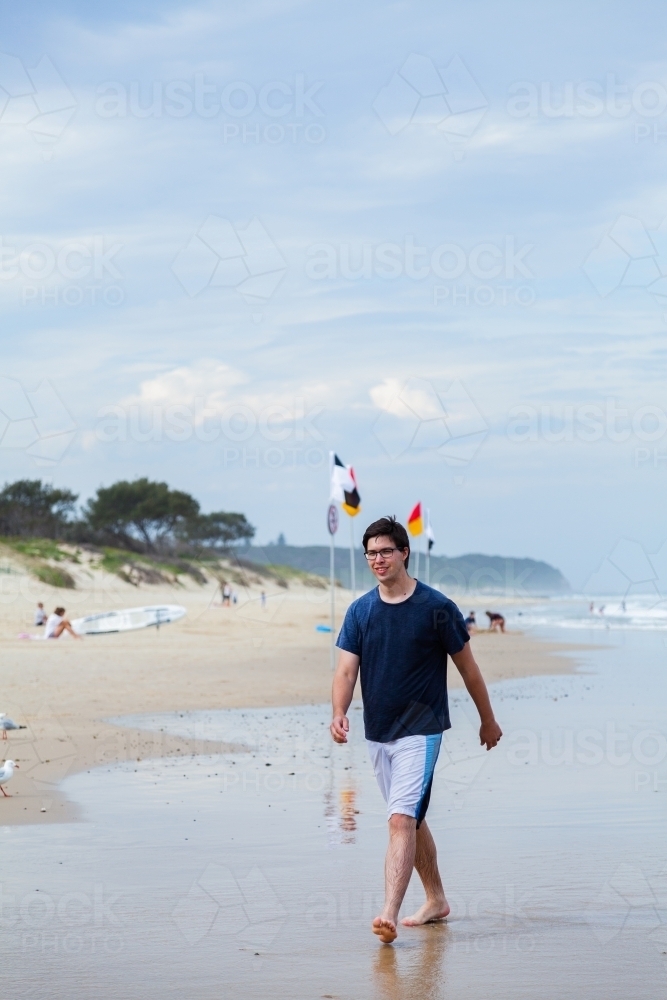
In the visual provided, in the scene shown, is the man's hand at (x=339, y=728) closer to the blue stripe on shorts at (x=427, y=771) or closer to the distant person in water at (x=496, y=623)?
the blue stripe on shorts at (x=427, y=771)

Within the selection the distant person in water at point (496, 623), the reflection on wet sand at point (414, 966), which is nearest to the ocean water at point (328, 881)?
the reflection on wet sand at point (414, 966)

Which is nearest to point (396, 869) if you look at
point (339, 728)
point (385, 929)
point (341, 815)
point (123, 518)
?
point (385, 929)

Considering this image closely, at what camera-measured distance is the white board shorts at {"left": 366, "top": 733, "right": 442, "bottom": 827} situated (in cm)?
545

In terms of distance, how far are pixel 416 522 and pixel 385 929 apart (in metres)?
32.9

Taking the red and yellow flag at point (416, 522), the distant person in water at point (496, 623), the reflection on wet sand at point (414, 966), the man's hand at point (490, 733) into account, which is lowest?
the distant person in water at point (496, 623)

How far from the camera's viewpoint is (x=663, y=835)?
24.7ft

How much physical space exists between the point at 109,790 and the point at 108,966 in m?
4.39

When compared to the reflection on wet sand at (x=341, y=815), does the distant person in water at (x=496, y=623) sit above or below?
below

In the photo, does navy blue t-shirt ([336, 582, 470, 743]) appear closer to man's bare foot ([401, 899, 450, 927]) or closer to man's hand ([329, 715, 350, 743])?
man's hand ([329, 715, 350, 743])

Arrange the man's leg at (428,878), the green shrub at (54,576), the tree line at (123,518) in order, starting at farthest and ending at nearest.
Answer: the tree line at (123,518), the green shrub at (54,576), the man's leg at (428,878)

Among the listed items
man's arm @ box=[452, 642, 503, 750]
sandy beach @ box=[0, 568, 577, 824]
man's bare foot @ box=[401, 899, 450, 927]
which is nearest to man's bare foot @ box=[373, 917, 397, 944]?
man's bare foot @ box=[401, 899, 450, 927]

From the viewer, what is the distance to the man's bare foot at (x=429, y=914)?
5.64 metres

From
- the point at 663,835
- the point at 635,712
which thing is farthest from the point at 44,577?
the point at 663,835

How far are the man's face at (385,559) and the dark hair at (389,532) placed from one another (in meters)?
0.02
